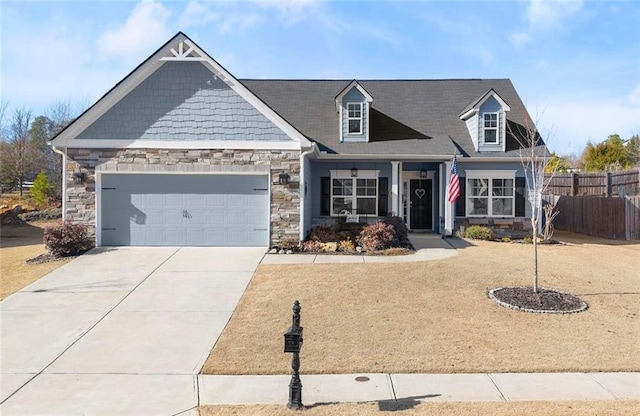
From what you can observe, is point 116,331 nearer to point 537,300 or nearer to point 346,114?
point 537,300

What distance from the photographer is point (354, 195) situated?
1642 cm

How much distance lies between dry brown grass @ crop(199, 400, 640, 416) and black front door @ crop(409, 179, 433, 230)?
1293 centimetres

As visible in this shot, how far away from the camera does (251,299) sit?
8797mm

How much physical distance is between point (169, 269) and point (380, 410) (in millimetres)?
7390

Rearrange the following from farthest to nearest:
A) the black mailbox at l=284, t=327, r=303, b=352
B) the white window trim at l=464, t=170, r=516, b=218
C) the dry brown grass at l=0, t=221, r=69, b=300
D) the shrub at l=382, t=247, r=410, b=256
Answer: the white window trim at l=464, t=170, r=516, b=218, the shrub at l=382, t=247, r=410, b=256, the dry brown grass at l=0, t=221, r=69, b=300, the black mailbox at l=284, t=327, r=303, b=352

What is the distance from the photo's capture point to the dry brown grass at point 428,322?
6.08 m

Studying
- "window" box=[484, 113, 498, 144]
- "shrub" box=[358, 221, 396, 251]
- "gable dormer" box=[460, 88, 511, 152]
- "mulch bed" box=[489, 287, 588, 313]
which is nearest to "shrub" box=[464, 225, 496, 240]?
"gable dormer" box=[460, 88, 511, 152]

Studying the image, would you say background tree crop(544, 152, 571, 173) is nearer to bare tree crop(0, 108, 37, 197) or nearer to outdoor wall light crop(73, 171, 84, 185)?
outdoor wall light crop(73, 171, 84, 185)

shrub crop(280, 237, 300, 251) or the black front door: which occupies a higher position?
the black front door

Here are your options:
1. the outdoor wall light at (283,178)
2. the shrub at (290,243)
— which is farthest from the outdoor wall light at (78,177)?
the shrub at (290,243)

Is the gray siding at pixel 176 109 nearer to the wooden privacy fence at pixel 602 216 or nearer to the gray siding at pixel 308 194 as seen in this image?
the gray siding at pixel 308 194

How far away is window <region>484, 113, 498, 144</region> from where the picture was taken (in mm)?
16469

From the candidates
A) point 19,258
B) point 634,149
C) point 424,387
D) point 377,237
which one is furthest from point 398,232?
point 634,149

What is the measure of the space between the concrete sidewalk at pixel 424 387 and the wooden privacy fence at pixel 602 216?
10.7 meters
